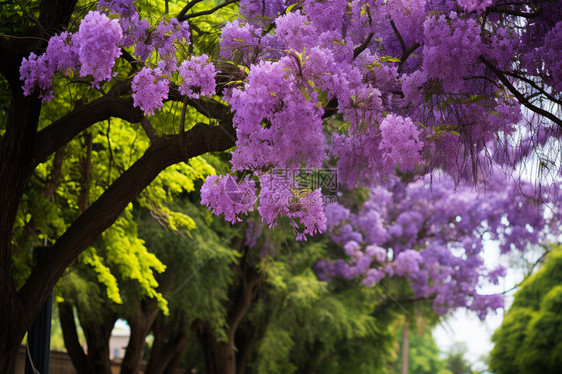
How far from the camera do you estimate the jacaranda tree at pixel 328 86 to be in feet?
18.9

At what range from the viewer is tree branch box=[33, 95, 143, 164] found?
7.44 meters

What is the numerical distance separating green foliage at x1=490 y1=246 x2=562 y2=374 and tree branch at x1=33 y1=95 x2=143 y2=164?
15322mm

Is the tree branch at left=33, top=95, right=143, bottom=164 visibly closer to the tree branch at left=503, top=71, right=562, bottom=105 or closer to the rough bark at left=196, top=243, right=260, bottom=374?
the tree branch at left=503, top=71, right=562, bottom=105

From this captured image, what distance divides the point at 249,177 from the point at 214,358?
14.9 m

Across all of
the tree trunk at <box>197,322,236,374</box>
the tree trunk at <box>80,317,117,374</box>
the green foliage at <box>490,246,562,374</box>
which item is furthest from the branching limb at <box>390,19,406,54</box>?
the green foliage at <box>490,246,562,374</box>

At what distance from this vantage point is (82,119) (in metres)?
7.85

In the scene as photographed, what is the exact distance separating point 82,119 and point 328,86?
121 inches

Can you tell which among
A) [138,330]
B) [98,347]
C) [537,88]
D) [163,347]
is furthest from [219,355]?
[537,88]

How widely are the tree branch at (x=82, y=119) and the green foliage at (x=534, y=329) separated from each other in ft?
50.3

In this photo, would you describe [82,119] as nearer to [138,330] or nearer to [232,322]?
[138,330]

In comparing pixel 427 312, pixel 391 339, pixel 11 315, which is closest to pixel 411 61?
pixel 11 315

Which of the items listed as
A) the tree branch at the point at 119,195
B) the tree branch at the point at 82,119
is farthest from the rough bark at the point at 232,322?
the tree branch at the point at 82,119

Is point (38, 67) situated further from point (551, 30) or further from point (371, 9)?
point (551, 30)

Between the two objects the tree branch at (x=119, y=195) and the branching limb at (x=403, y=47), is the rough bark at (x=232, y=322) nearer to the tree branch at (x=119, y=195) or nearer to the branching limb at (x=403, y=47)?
the tree branch at (x=119, y=195)
